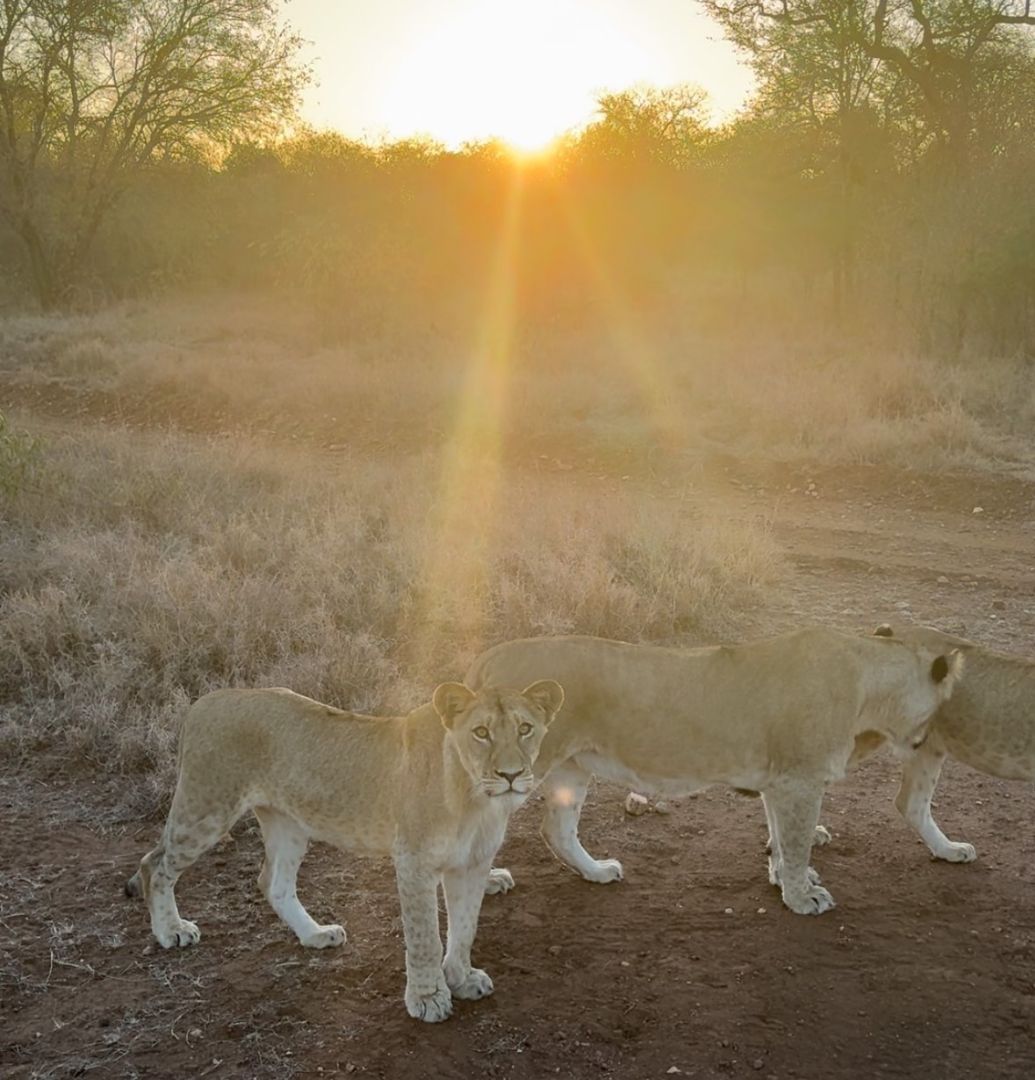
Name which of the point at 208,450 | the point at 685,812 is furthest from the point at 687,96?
the point at 685,812

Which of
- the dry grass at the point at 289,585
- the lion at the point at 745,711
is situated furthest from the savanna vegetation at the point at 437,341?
the lion at the point at 745,711

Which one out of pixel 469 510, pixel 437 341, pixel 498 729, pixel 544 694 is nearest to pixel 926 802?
pixel 544 694

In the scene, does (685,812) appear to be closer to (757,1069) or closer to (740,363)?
(757,1069)

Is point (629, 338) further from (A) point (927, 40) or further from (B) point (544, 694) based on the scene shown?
(B) point (544, 694)

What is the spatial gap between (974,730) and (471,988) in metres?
2.39

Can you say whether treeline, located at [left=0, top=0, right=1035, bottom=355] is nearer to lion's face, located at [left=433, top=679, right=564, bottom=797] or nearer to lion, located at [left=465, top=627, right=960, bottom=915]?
lion, located at [left=465, top=627, right=960, bottom=915]

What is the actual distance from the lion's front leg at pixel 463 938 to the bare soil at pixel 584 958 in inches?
2.7

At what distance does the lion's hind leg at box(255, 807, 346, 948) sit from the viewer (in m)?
4.45

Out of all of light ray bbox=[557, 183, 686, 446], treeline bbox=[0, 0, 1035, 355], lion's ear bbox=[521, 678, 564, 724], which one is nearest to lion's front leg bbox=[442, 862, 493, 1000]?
lion's ear bbox=[521, 678, 564, 724]

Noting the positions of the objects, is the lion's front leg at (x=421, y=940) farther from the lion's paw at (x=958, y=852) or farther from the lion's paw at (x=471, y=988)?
the lion's paw at (x=958, y=852)

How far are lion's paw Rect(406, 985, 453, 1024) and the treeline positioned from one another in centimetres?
1678

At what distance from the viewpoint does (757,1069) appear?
371cm

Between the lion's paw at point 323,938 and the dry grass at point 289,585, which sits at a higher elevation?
the dry grass at point 289,585

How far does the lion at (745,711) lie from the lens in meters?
4.61
